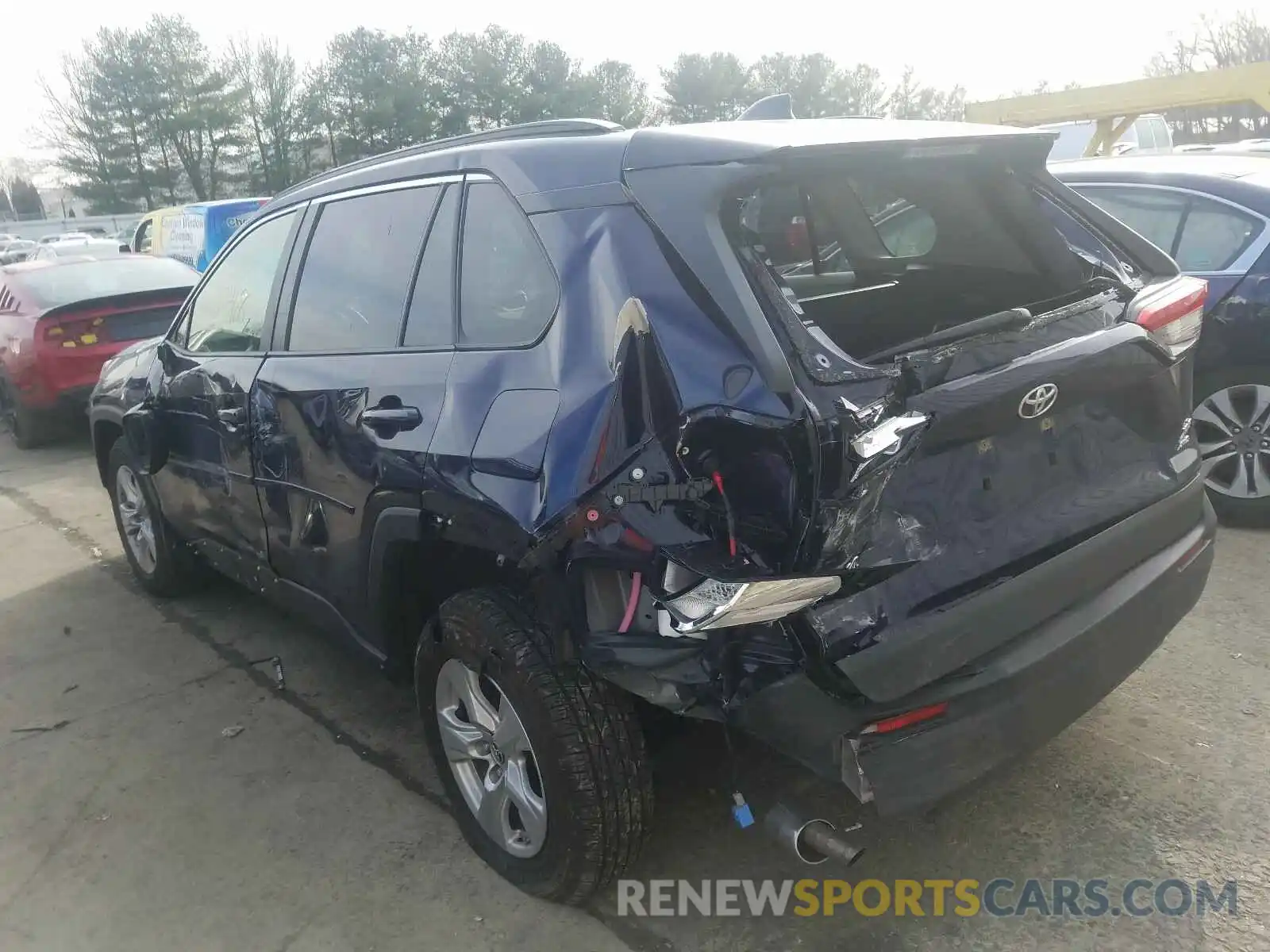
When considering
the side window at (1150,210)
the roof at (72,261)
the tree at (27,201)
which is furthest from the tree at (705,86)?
the tree at (27,201)

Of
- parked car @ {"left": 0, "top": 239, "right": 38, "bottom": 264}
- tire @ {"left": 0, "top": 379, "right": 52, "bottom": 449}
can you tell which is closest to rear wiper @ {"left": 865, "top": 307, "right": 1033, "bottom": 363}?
tire @ {"left": 0, "top": 379, "right": 52, "bottom": 449}

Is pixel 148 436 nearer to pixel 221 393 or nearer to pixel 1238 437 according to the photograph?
pixel 221 393

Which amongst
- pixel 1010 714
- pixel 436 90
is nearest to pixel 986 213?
pixel 1010 714

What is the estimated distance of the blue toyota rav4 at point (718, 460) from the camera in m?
2.07

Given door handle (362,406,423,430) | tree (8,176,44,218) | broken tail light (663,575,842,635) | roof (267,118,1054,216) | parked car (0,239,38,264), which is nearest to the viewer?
broken tail light (663,575,842,635)

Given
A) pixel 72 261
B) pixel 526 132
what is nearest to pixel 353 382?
pixel 526 132

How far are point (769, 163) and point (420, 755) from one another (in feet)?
7.51

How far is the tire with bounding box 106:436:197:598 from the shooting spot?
4.76 meters

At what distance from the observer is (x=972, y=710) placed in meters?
2.16

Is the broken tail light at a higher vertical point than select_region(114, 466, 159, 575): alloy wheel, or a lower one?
higher

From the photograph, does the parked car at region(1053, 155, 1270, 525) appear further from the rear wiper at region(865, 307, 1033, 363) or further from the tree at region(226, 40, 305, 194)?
the tree at region(226, 40, 305, 194)

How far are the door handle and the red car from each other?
647 cm

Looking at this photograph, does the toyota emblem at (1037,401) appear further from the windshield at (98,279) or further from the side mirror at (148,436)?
the windshield at (98,279)

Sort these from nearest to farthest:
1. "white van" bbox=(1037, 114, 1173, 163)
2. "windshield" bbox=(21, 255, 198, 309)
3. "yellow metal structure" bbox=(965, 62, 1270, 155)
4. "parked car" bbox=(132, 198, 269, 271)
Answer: "windshield" bbox=(21, 255, 198, 309) → "yellow metal structure" bbox=(965, 62, 1270, 155) → "parked car" bbox=(132, 198, 269, 271) → "white van" bbox=(1037, 114, 1173, 163)
